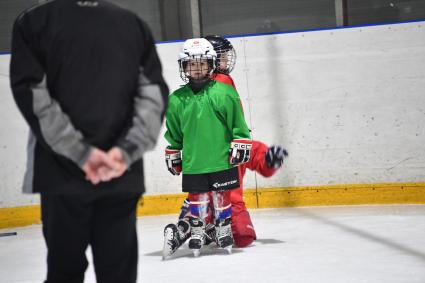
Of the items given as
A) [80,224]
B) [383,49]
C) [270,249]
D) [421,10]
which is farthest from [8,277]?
[421,10]

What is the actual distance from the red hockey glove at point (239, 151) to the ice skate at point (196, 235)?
0.41m

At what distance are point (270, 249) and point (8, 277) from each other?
4.68 feet

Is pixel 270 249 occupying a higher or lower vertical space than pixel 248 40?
lower

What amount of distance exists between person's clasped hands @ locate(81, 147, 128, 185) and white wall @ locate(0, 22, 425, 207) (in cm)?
440

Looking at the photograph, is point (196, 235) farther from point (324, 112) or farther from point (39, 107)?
point (39, 107)

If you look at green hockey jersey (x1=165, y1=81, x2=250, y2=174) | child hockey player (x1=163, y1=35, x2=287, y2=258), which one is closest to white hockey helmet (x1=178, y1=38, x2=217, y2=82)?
green hockey jersey (x1=165, y1=81, x2=250, y2=174)

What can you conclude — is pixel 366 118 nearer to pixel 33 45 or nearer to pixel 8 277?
pixel 8 277

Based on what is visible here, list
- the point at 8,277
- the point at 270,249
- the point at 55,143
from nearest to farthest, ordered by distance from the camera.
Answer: the point at 55,143, the point at 8,277, the point at 270,249

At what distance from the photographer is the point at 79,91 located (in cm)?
190

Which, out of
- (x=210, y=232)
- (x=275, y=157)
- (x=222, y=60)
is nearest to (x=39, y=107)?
(x=275, y=157)

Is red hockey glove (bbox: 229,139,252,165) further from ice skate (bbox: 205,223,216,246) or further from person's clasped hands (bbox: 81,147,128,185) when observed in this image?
person's clasped hands (bbox: 81,147,128,185)

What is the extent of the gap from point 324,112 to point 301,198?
696mm

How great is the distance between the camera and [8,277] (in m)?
4.03

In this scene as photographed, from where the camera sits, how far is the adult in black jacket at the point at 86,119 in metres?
1.90
